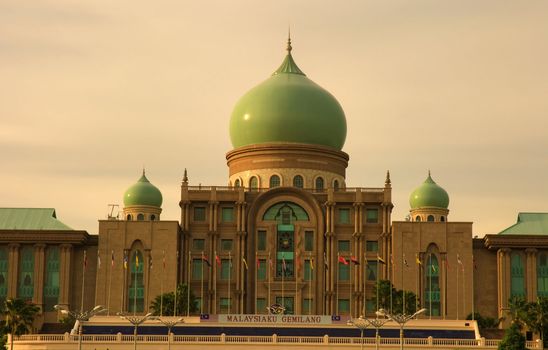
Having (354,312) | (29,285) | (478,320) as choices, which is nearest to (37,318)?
(29,285)

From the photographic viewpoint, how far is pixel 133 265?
145250 millimetres

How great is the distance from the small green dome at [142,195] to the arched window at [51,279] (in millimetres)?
12150

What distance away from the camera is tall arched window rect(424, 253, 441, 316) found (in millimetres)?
143125

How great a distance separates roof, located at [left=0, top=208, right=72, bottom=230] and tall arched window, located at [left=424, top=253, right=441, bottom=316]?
4057 cm

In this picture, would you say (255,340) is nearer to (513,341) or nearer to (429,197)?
(513,341)

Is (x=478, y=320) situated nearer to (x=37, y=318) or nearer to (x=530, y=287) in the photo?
(x=530, y=287)

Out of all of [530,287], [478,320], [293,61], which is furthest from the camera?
[293,61]

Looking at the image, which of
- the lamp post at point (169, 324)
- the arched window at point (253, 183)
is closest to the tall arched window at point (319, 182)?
the arched window at point (253, 183)

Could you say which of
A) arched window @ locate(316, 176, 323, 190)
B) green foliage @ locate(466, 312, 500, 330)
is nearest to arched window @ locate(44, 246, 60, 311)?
arched window @ locate(316, 176, 323, 190)

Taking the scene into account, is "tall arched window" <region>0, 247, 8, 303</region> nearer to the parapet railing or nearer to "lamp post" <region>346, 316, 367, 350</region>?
the parapet railing

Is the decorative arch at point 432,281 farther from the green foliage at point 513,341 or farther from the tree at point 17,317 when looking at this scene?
the tree at point 17,317

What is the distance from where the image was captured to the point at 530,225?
149750mm

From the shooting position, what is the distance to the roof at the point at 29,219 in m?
149

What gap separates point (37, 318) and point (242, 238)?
23785 millimetres
